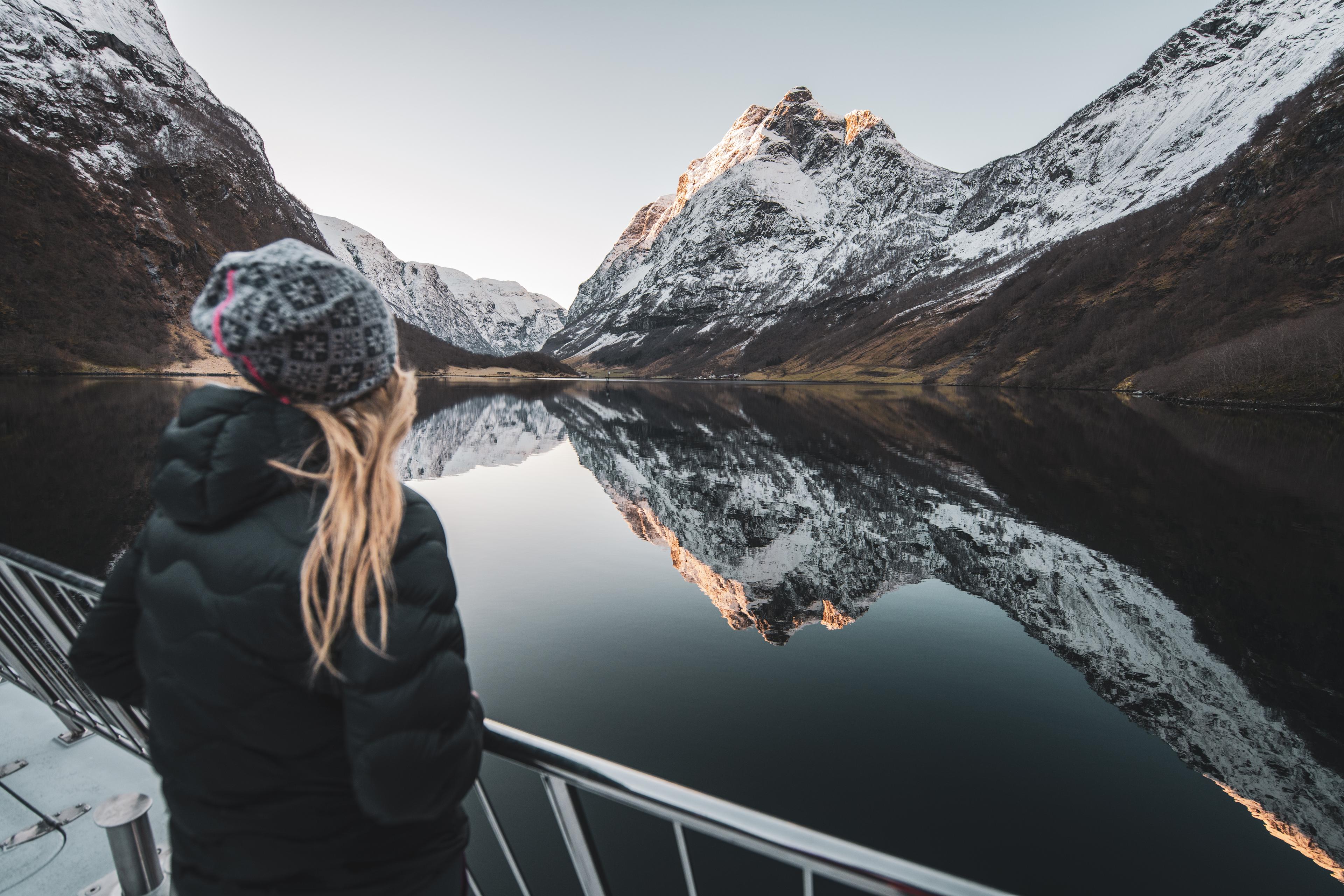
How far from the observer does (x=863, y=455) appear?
92.0 ft

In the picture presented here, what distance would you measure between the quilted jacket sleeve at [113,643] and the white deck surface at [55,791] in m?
2.90

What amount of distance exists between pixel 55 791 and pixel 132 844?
2.26m

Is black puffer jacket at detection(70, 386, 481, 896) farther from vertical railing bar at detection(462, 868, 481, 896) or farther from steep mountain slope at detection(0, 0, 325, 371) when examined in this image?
steep mountain slope at detection(0, 0, 325, 371)

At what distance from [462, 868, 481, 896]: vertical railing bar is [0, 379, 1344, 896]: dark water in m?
3.06

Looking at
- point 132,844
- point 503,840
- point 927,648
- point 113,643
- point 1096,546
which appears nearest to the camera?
point 113,643

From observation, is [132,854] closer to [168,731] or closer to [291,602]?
[168,731]

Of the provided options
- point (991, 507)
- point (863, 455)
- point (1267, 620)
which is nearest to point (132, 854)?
point (1267, 620)

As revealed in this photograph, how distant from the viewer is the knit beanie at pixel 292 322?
1781 mm

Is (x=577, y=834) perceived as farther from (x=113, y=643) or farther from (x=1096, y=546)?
(x=1096, y=546)

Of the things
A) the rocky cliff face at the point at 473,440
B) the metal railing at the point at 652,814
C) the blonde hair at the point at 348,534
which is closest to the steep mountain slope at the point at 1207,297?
the rocky cliff face at the point at 473,440

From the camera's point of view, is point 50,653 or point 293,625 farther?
point 50,653

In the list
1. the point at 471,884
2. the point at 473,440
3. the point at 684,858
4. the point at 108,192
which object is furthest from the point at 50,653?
the point at 108,192

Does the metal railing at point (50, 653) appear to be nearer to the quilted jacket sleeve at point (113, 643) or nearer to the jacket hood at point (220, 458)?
the quilted jacket sleeve at point (113, 643)

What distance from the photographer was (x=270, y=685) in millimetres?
1634
